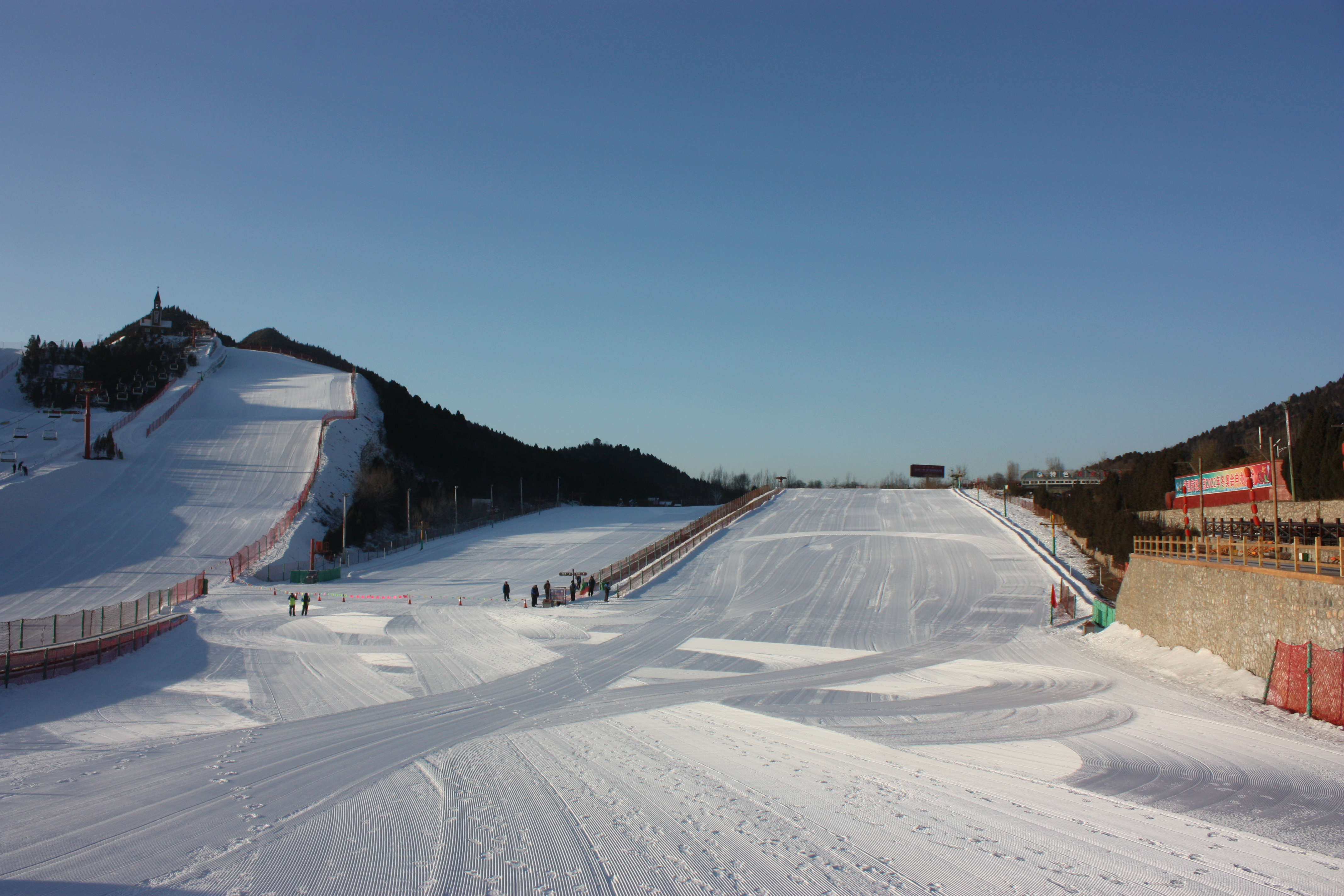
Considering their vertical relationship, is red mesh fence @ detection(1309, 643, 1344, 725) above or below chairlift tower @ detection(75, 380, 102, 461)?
below

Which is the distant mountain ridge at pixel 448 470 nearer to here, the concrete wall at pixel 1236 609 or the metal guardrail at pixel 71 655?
the metal guardrail at pixel 71 655

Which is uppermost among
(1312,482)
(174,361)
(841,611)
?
(174,361)

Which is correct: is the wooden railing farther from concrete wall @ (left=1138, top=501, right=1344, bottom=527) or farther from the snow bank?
concrete wall @ (left=1138, top=501, right=1344, bottom=527)

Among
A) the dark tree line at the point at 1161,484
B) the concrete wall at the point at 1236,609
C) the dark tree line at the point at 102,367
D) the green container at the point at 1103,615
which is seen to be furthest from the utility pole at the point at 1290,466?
the dark tree line at the point at 102,367

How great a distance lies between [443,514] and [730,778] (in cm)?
5760

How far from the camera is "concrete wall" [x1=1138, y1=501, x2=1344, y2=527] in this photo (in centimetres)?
3231

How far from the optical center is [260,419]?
5784 cm

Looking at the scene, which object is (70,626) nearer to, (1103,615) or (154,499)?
(1103,615)

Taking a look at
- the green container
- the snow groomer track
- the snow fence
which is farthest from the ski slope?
the green container

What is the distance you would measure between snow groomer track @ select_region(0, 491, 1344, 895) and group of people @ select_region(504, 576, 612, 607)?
22.7ft

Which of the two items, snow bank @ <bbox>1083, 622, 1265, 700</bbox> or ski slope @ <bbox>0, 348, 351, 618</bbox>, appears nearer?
snow bank @ <bbox>1083, 622, 1265, 700</bbox>

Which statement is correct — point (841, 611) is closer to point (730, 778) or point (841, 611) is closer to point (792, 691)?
point (792, 691)

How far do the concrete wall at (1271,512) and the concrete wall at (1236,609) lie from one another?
513 inches

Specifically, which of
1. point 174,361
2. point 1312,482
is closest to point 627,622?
point 1312,482
